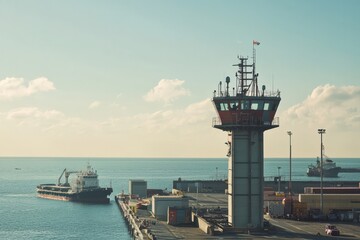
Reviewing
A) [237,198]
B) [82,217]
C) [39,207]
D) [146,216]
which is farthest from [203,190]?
[237,198]

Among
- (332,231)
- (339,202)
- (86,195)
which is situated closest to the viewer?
(332,231)

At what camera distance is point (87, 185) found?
17812 centimetres

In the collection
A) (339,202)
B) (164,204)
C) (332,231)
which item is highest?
(339,202)

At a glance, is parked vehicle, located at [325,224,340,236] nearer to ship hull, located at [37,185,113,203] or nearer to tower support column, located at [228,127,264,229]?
tower support column, located at [228,127,264,229]

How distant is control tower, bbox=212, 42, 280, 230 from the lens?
227ft

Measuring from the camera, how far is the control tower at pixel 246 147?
69188 mm

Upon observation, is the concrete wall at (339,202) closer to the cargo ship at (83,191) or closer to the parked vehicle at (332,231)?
the parked vehicle at (332,231)

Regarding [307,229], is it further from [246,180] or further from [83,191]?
[83,191]

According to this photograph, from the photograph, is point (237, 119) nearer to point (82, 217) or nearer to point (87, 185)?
point (82, 217)

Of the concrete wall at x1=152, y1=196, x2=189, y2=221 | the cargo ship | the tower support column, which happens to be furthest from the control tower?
the cargo ship

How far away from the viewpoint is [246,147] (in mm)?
70000

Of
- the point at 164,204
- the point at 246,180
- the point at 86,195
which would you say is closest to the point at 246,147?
the point at 246,180

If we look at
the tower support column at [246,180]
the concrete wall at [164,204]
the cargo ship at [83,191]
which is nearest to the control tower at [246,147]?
the tower support column at [246,180]

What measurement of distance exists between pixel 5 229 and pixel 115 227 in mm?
18846
